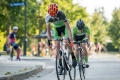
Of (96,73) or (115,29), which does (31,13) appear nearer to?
(96,73)

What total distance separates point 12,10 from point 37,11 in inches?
333

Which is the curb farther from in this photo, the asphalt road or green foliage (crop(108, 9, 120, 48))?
green foliage (crop(108, 9, 120, 48))

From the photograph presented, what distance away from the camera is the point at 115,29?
82.8 metres

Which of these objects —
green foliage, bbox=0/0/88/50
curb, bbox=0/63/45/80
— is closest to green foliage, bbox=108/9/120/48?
green foliage, bbox=0/0/88/50

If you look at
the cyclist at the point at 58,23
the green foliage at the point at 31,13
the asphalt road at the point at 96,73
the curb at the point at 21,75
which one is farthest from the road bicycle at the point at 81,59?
the green foliage at the point at 31,13

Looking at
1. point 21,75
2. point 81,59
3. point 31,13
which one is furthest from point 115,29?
point 21,75

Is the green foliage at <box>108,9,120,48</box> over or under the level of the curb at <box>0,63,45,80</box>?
over

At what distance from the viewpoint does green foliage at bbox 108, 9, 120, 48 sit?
81000 millimetres

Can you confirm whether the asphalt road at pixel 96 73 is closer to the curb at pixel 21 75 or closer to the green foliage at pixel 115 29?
the curb at pixel 21 75

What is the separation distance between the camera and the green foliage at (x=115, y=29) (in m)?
81.0

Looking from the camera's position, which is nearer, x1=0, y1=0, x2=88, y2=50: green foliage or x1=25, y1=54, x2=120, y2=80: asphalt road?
x1=25, y1=54, x2=120, y2=80: asphalt road

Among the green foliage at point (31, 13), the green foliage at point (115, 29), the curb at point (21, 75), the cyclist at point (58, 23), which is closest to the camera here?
the cyclist at point (58, 23)

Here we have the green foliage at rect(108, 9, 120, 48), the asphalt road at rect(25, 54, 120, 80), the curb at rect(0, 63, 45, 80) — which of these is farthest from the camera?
the green foliage at rect(108, 9, 120, 48)

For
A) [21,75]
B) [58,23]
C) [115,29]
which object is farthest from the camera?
[115,29]
